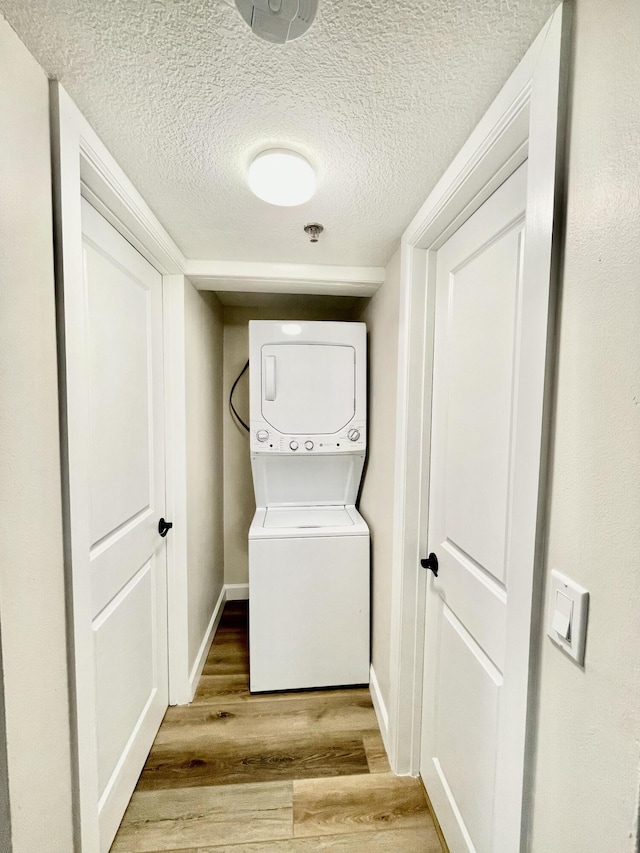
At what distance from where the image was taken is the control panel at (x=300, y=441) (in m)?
1.89

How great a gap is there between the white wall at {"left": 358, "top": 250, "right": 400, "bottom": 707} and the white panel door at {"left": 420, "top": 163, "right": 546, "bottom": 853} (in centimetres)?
24

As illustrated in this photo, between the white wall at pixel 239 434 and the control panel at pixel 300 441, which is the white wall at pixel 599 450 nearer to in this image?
the control panel at pixel 300 441

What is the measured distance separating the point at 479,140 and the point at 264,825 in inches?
85.9

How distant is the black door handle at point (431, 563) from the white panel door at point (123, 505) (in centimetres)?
109

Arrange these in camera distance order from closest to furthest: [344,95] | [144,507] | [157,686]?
[344,95]
[144,507]
[157,686]

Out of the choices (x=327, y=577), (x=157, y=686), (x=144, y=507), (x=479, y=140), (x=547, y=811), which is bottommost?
(x=157, y=686)

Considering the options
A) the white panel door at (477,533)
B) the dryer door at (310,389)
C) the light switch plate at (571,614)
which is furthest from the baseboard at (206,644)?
the light switch plate at (571,614)

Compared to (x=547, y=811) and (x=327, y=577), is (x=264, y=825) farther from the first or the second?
(x=547, y=811)

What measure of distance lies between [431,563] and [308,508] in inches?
38.3

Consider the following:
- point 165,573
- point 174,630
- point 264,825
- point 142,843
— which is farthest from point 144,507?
point 264,825

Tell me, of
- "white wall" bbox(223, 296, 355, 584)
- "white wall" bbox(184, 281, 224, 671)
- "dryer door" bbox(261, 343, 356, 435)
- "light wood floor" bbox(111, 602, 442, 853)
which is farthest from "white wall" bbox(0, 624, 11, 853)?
"white wall" bbox(223, 296, 355, 584)

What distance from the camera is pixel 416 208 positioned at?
3.77ft

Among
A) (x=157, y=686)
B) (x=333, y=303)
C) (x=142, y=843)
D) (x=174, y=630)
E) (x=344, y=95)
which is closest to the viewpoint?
(x=344, y=95)

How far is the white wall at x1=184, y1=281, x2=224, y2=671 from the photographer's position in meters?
1.70
